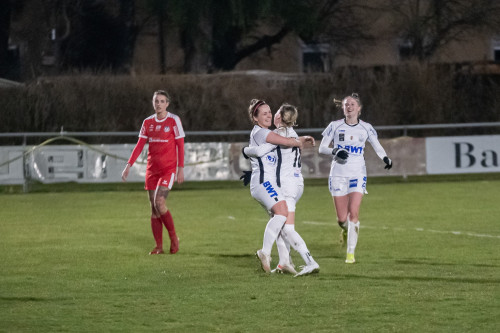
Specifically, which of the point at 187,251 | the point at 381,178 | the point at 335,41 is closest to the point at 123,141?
the point at 381,178

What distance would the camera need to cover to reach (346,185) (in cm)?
1341

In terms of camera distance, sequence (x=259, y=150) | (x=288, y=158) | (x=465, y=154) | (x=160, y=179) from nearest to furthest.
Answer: (x=259, y=150) < (x=288, y=158) < (x=160, y=179) < (x=465, y=154)

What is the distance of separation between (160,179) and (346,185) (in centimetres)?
228

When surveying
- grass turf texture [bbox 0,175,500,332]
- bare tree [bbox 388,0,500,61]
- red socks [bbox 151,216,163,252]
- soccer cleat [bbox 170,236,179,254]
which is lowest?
grass turf texture [bbox 0,175,500,332]

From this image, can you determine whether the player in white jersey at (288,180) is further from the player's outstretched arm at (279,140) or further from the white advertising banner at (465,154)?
the white advertising banner at (465,154)

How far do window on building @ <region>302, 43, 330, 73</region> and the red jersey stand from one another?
1146 inches

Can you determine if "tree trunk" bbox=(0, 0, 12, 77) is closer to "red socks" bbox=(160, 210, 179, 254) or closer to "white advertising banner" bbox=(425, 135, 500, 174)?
"white advertising banner" bbox=(425, 135, 500, 174)

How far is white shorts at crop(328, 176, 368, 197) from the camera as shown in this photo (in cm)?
1323

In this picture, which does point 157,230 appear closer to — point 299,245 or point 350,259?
point 350,259

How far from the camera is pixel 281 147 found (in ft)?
38.9

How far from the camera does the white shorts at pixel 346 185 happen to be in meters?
13.2

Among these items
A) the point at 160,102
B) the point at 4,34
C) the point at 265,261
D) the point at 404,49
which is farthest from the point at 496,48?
the point at 265,261

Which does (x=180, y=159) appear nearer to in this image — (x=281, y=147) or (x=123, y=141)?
(x=281, y=147)

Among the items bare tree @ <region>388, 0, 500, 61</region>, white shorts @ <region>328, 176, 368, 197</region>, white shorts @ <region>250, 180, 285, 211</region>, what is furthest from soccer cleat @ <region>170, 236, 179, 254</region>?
bare tree @ <region>388, 0, 500, 61</region>
